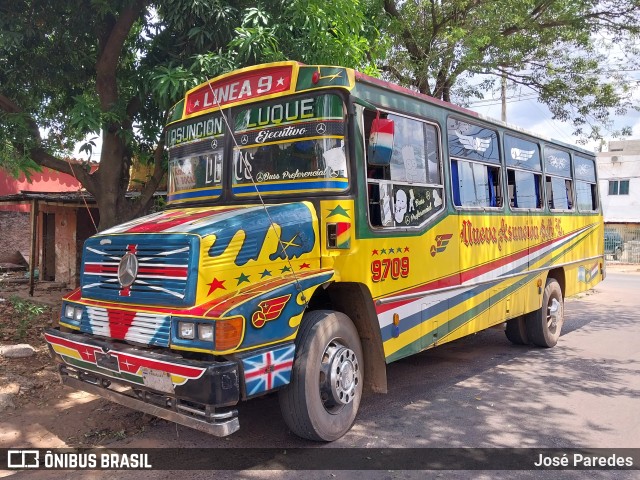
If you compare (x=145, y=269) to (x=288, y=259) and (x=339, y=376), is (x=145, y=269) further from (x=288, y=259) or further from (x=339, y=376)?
(x=339, y=376)

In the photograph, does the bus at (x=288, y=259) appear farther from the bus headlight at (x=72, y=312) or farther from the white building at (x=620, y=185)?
the white building at (x=620, y=185)

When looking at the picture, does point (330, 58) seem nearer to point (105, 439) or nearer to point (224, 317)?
point (224, 317)

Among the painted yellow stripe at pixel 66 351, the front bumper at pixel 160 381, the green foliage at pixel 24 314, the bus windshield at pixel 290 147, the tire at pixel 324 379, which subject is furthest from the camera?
the green foliage at pixel 24 314

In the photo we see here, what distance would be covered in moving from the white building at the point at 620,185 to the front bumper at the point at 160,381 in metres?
35.6

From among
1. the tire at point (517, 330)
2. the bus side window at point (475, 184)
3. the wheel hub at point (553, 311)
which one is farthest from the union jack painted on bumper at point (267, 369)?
the wheel hub at point (553, 311)

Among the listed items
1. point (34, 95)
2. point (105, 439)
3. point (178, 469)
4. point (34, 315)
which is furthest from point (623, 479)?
point (34, 95)

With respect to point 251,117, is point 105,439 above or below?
below

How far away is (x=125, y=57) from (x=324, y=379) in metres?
6.99

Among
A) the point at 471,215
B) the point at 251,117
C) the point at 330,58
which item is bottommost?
the point at 471,215

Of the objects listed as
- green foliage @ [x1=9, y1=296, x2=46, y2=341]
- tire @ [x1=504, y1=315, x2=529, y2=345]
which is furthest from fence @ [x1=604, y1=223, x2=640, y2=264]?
green foliage @ [x1=9, y1=296, x2=46, y2=341]

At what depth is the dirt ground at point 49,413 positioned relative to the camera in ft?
14.6

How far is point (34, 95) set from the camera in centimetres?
839

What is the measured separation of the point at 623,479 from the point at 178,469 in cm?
318

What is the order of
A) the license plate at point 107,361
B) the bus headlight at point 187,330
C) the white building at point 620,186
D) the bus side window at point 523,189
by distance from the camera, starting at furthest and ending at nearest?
1. the white building at point 620,186
2. the bus side window at point 523,189
3. the license plate at point 107,361
4. the bus headlight at point 187,330
